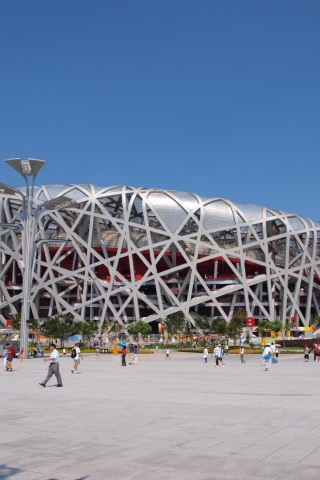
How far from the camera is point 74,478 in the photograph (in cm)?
665

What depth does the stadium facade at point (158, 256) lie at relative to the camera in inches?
2699

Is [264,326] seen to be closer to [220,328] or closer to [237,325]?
[237,325]

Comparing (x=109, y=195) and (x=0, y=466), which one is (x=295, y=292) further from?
(x=0, y=466)

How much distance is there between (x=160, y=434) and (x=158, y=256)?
59849 millimetres

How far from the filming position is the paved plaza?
702 cm

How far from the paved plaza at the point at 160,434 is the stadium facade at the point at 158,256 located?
5150 cm

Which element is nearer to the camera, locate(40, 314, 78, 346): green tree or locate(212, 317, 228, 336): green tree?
locate(40, 314, 78, 346): green tree

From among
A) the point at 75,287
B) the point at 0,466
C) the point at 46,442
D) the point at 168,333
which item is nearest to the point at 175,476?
the point at 0,466

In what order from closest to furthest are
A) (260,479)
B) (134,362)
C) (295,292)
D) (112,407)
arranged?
(260,479), (112,407), (134,362), (295,292)

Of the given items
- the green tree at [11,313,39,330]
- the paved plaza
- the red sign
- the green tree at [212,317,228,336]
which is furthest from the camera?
the red sign

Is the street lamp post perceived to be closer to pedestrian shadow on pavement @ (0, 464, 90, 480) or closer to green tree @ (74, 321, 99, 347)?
green tree @ (74, 321, 99, 347)

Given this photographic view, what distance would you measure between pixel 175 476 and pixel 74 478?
1.21 meters

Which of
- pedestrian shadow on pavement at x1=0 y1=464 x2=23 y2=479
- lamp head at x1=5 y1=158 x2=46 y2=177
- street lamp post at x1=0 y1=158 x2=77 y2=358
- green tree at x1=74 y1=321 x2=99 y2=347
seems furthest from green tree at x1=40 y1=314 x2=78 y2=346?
pedestrian shadow on pavement at x1=0 y1=464 x2=23 y2=479

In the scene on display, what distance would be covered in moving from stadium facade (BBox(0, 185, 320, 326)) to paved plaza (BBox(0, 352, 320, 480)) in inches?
2028
